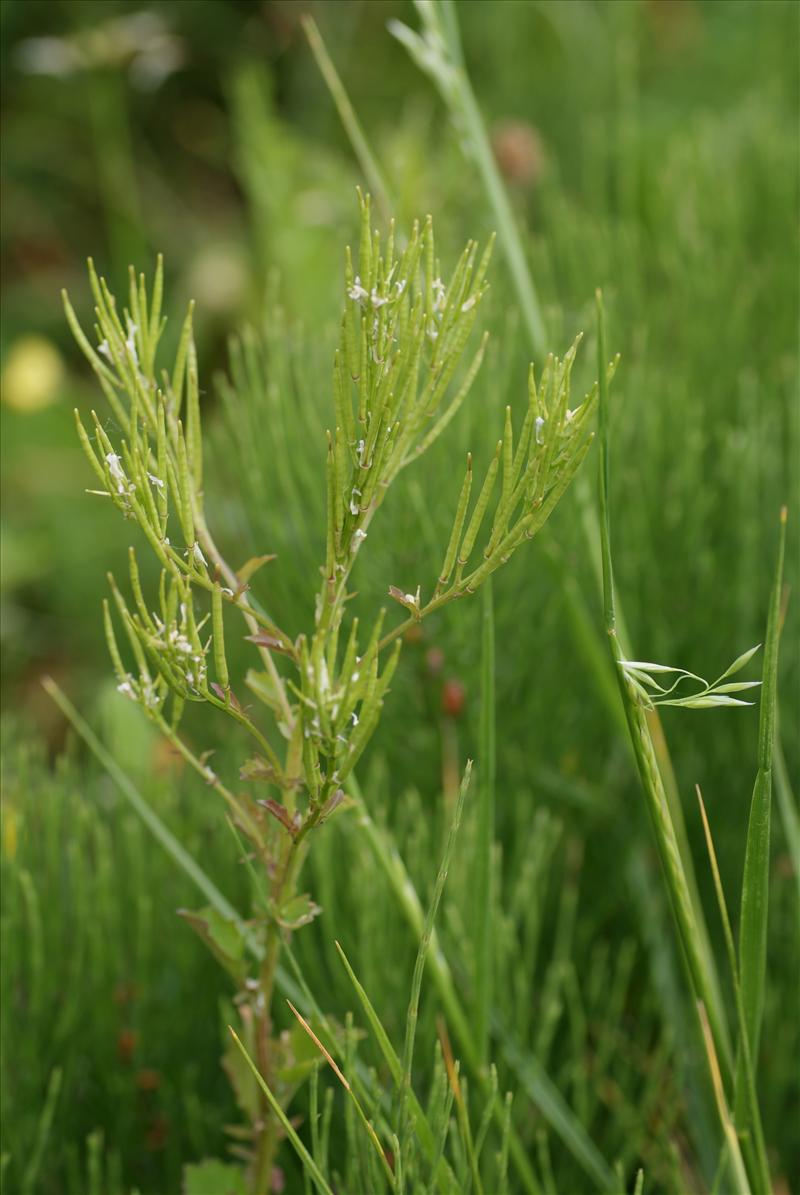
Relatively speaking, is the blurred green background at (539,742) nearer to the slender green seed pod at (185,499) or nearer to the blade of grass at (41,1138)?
the blade of grass at (41,1138)

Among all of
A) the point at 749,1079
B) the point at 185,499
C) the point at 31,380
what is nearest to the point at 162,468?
the point at 185,499

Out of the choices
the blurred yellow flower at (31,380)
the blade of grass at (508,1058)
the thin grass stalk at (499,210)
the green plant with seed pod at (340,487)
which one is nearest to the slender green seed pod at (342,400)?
the green plant with seed pod at (340,487)

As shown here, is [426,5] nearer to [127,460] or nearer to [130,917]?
[127,460]

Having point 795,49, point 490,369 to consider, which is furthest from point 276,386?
point 795,49

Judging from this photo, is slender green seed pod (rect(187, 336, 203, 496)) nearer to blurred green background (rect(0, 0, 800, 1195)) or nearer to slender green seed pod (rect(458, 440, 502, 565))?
slender green seed pod (rect(458, 440, 502, 565))

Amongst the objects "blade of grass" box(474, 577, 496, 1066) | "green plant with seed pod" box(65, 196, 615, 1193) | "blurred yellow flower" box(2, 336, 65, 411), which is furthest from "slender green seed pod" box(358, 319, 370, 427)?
"blurred yellow flower" box(2, 336, 65, 411)

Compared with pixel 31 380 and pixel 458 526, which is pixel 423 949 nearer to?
pixel 458 526
